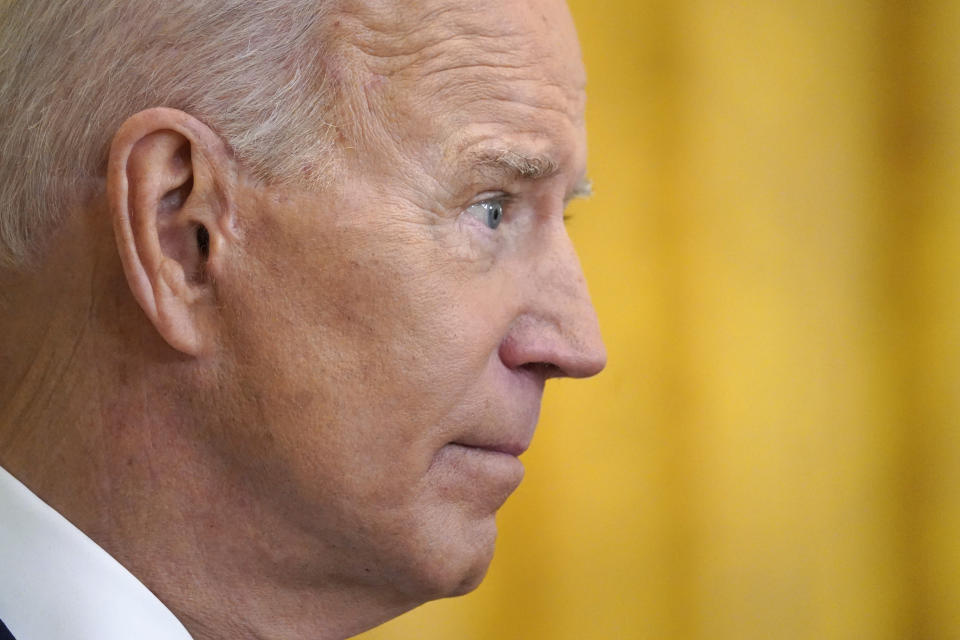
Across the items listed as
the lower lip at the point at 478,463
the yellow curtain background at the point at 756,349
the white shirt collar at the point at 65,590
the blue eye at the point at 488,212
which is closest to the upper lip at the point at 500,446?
the lower lip at the point at 478,463

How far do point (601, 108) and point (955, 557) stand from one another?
102cm

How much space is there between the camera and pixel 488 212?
1021 millimetres

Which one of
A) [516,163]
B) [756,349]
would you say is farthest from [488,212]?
[756,349]

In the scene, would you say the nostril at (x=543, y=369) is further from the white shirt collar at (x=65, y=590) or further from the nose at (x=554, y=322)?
the white shirt collar at (x=65, y=590)

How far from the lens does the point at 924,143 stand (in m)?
1.78

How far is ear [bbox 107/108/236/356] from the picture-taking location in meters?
0.92

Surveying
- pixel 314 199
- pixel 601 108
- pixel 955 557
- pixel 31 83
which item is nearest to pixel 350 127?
pixel 314 199

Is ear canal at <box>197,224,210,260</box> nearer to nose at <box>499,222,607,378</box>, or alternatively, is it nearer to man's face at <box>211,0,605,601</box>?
man's face at <box>211,0,605,601</box>

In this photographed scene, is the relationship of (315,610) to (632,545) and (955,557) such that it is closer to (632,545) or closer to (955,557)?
(632,545)

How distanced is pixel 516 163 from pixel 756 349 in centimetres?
93

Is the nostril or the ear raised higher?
the ear

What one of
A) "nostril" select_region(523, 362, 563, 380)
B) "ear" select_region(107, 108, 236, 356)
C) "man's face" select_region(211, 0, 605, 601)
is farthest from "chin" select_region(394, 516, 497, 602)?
"ear" select_region(107, 108, 236, 356)

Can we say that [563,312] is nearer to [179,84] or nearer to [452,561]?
[452,561]

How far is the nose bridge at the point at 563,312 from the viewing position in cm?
104
